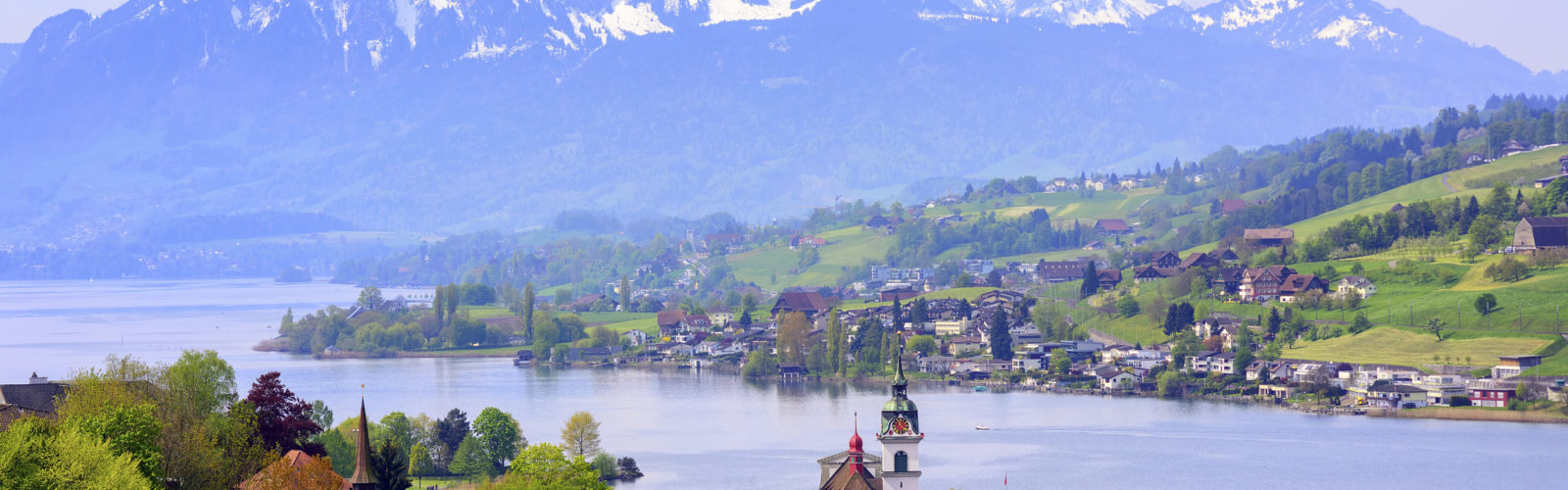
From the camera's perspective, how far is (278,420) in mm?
43469

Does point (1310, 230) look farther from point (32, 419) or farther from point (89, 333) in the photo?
point (32, 419)

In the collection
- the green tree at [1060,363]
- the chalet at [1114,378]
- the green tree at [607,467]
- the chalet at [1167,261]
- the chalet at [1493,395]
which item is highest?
the chalet at [1167,261]

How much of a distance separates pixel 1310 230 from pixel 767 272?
64892 mm

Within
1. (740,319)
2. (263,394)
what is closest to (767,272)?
(740,319)

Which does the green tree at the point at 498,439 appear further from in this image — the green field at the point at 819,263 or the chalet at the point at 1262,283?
the green field at the point at 819,263

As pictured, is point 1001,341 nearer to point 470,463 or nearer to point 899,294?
point 899,294

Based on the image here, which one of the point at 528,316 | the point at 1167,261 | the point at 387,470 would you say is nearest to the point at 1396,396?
the point at 1167,261

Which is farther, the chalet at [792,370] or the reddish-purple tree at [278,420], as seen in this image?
the chalet at [792,370]

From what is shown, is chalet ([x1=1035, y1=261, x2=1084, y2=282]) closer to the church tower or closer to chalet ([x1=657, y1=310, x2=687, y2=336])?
chalet ([x1=657, y1=310, x2=687, y2=336])

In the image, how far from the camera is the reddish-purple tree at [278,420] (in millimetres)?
43188

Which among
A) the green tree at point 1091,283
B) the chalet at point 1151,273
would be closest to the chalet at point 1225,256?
the chalet at point 1151,273

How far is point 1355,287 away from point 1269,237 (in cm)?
2897

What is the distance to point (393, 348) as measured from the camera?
431ft

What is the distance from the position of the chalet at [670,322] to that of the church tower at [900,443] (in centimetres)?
8964
